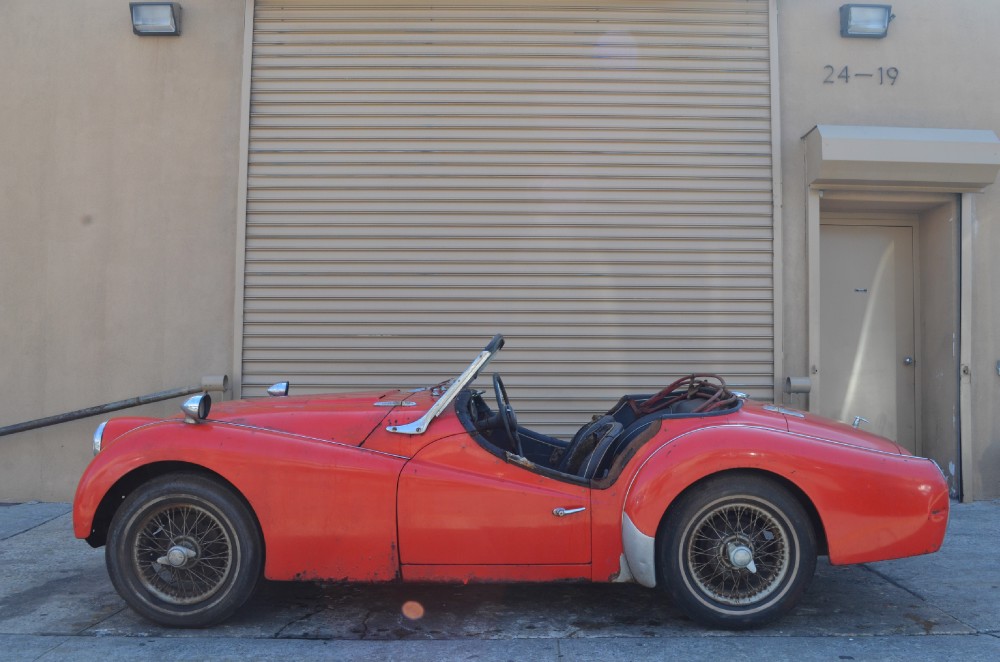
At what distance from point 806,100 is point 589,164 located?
2042 millimetres

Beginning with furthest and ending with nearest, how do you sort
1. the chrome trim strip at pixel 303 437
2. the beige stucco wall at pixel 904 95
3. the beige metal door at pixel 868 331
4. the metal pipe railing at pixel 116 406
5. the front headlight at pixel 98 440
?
the beige metal door at pixel 868 331, the beige stucco wall at pixel 904 95, the metal pipe railing at pixel 116 406, the front headlight at pixel 98 440, the chrome trim strip at pixel 303 437

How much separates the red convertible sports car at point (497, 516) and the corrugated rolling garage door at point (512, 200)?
3.21m

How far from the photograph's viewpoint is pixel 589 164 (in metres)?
7.30

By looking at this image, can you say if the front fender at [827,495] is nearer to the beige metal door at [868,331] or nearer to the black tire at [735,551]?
the black tire at [735,551]

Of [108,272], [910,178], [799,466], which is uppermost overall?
[910,178]

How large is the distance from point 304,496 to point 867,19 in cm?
645

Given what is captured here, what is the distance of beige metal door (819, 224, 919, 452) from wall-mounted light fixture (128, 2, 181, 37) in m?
6.17

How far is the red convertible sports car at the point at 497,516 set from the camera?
385cm

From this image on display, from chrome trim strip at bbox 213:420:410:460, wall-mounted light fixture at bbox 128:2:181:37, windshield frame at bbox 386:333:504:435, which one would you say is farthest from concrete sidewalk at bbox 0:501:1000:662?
wall-mounted light fixture at bbox 128:2:181:37

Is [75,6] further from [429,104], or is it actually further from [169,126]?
[429,104]

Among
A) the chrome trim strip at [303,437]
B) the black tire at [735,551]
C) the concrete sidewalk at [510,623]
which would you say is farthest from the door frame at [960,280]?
the chrome trim strip at [303,437]

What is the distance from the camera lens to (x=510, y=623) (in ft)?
13.3

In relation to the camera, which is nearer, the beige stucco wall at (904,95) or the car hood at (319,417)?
the car hood at (319,417)

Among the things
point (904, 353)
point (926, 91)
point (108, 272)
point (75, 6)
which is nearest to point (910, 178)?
point (926, 91)
